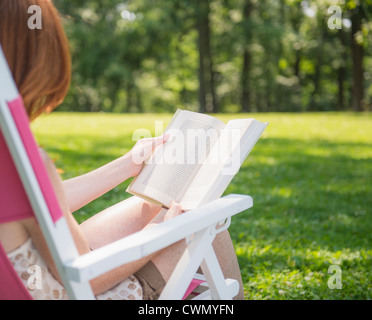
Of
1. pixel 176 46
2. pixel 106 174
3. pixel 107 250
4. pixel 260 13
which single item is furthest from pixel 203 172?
pixel 176 46

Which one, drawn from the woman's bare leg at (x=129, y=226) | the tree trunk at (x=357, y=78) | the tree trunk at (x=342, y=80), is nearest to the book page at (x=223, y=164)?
the woman's bare leg at (x=129, y=226)

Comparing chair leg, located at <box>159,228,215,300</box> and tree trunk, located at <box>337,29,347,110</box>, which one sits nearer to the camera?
chair leg, located at <box>159,228,215,300</box>

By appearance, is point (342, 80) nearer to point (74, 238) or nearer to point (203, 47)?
point (203, 47)

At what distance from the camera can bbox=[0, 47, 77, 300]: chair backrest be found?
1.24m

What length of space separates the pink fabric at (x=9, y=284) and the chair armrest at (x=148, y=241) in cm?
19

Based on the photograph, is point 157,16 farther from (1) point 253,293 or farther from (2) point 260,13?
(1) point 253,293

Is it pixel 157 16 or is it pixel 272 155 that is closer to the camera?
pixel 272 155

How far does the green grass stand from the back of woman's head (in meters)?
0.37

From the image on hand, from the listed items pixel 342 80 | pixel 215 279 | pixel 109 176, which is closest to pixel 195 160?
pixel 109 176

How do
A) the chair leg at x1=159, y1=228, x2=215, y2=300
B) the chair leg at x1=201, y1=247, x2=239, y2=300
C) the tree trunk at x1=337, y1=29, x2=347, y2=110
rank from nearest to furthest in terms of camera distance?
1. the chair leg at x1=159, y1=228, x2=215, y2=300
2. the chair leg at x1=201, y1=247, x2=239, y2=300
3. the tree trunk at x1=337, y1=29, x2=347, y2=110

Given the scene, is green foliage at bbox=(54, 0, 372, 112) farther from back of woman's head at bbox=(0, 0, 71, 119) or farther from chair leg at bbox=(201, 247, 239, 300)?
back of woman's head at bbox=(0, 0, 71, 119)

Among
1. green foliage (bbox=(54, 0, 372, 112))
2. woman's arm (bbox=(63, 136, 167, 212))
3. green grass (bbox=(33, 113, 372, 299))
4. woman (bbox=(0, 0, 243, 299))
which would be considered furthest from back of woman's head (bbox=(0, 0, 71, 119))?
green foliage (bbox=(54, 0, 372, 112))

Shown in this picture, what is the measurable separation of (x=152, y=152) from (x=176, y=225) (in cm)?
62
